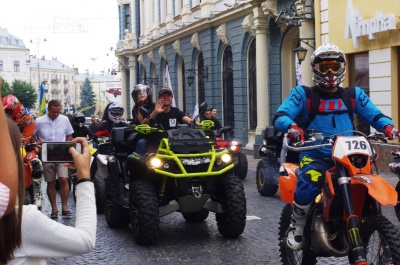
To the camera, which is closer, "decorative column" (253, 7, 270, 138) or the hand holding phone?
the hand holding phone

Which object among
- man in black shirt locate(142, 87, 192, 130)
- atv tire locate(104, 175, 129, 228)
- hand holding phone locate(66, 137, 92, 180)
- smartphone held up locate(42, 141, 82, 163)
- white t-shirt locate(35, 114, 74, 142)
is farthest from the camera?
white t-shirt locate(35, 114, 74, 142)

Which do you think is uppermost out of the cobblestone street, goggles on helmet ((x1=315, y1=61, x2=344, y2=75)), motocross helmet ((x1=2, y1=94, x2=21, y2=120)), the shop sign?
the shop sign

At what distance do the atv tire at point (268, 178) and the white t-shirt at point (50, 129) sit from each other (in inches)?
133

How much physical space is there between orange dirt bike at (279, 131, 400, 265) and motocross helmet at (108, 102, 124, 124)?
6.35m

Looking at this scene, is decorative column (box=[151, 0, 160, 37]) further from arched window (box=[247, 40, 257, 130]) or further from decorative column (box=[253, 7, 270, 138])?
decorative column (box=[253, 7, 270, 138])

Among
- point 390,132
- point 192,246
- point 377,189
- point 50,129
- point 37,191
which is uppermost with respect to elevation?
point 390,132

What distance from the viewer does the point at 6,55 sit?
431ft

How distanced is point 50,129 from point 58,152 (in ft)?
23.7

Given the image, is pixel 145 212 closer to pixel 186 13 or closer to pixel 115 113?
pixel 115 113

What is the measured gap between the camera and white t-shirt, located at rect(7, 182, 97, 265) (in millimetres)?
2453

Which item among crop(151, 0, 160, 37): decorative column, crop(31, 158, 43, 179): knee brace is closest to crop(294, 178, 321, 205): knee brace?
crop(31, 158, 43, 179): knee brace

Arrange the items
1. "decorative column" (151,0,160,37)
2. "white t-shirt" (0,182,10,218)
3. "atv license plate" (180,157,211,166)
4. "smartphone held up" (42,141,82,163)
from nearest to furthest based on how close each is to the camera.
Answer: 1. "white t-shirt" (0,182,10,218)
2. "smartphone held up" (42,141,82,163)
3. "atv license plate" (180,157,211,166)
4. "decorative column" (151,0,160,37)

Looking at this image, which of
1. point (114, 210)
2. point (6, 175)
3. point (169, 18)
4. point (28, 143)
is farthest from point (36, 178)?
point (169, 18)

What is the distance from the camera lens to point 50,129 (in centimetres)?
1042
